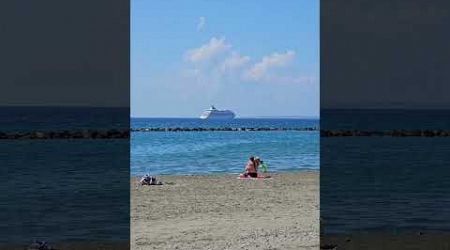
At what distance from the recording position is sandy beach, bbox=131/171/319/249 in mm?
8477

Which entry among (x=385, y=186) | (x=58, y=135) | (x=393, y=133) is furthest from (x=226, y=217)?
(x=393, y=133)

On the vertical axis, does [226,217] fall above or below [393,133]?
below

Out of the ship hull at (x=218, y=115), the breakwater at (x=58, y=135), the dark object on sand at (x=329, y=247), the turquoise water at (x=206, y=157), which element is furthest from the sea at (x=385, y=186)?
the ship hull at (x=218, y=115)

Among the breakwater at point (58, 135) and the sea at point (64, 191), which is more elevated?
the breakwater at point (58, 135)

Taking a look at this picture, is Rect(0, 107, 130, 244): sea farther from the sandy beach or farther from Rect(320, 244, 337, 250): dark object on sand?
Rect(320, 244, 337, 250): dark object on sand

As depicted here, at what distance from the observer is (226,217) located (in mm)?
11898

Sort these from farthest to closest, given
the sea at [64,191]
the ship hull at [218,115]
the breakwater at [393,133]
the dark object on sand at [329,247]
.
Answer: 1. the ship hull at [218,115]
2. the breakwater at [393,133]
3. the sea at [64,191]
4. the dark object on sand at [329,247]

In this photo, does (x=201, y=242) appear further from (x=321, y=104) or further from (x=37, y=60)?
(x=37, y=60)

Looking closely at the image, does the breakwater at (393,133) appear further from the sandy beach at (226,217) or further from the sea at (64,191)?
the sandy beach at (226,217)

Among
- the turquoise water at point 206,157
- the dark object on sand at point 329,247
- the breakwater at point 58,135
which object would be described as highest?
the breakwater at point 58,135

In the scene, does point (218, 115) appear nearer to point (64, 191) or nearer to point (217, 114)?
point (217, 114)

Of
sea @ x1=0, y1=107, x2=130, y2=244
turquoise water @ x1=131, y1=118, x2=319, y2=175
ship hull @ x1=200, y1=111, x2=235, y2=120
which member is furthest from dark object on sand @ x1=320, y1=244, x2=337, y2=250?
ship hull @ x1=200, y1=111, x2=235, y2=120

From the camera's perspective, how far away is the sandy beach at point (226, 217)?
8.48 meters

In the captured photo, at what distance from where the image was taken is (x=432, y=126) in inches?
2192
